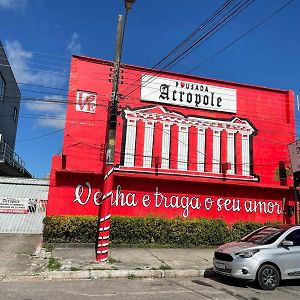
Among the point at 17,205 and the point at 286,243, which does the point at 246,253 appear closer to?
the point at 286,243

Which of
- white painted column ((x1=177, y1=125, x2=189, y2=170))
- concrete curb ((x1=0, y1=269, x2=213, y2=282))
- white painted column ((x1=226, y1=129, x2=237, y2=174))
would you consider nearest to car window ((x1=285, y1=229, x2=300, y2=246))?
concrete curb ((x1=0, y1=269, x2=213, y2=282))

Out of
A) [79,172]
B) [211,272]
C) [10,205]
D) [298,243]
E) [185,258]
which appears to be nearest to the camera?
[298,243]

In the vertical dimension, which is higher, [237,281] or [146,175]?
[146,175]

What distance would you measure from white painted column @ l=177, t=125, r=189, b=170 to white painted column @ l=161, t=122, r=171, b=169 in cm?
52

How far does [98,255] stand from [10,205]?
9.43m

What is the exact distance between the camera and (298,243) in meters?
10.7

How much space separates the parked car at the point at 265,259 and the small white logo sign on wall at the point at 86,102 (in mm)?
9781

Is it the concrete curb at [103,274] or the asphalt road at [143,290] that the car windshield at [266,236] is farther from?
the concrete curb at [103,274]

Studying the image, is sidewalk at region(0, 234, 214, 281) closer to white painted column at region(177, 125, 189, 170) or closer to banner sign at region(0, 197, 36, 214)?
banner sign at region(0, 197, 36, 214)

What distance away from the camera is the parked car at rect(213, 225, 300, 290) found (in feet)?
Result: 32.4

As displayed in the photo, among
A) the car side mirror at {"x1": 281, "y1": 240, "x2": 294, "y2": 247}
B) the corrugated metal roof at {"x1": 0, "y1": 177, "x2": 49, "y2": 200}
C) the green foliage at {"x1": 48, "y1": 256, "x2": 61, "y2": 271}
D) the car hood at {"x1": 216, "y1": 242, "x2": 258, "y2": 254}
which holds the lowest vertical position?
the green foliage at {"x1": 48, "y1": 256, "x2": 61, "y2": 271}

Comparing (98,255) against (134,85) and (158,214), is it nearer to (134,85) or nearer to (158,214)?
(158,214)

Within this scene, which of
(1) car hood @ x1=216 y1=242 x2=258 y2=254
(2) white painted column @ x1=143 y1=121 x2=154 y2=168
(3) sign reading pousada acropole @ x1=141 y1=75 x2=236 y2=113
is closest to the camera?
→ (1) car hood @ x1=216 y1=242 x2=258 y2=254

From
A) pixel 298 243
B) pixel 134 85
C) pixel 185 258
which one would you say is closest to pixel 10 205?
pixel 134 85
